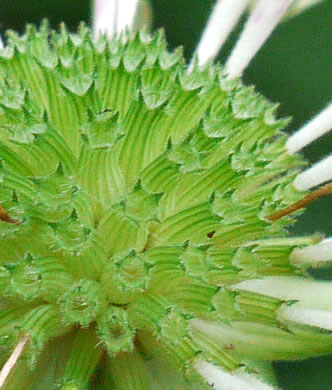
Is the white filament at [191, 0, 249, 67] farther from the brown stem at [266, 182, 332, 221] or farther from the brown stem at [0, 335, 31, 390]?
the brown stem at [0, 335, 31, 390]

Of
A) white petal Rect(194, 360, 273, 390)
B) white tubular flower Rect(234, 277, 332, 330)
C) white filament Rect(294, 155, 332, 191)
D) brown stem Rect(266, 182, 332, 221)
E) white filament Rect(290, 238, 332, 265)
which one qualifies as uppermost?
white filament Rect(294, 155, 332, 191)

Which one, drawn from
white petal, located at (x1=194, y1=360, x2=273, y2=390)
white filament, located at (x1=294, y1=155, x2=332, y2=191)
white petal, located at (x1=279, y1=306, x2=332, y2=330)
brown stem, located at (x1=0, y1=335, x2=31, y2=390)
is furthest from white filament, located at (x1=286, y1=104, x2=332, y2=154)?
brown stem, located at (x1=0, y1=335, x2=31, y2=390)

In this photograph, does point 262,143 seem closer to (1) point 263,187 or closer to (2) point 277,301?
(1) point 263,187

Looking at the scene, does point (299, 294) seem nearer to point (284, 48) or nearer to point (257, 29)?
point (257, 29)

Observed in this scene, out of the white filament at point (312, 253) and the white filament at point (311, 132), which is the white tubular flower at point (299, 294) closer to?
the white filament at point (312, 253)

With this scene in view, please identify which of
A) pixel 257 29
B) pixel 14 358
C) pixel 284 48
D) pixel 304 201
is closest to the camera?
pixel 14 358

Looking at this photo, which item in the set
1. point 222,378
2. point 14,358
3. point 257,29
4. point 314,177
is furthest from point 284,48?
point 14,358

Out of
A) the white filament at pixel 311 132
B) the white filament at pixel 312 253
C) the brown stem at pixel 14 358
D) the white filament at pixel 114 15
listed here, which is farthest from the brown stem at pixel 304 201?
the white filament at pixel 114 15
